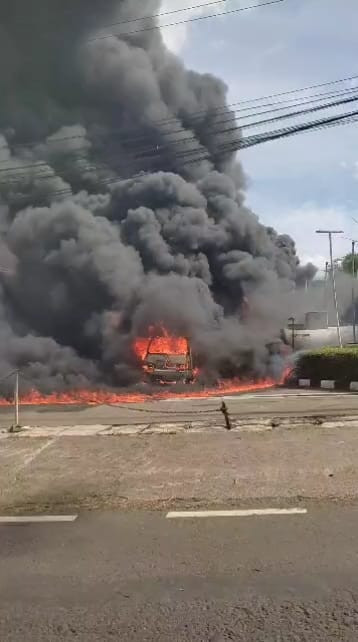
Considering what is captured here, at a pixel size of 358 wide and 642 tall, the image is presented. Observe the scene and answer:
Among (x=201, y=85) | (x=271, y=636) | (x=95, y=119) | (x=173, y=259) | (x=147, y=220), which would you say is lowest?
(x=271, y=636)

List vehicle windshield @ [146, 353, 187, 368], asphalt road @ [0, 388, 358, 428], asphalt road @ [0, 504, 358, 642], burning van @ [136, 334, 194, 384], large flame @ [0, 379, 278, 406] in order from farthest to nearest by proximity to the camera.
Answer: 1. vehicle windshield @ [146, 353, 187, 368]
2. burning van @ [136, 334, 194, 384]
3. large flame @ [0, 379, 278, 406]
4. asphalt road @ [0, 388, 358, 428]
5. asphalt road @ [0, 504, 358, 642]

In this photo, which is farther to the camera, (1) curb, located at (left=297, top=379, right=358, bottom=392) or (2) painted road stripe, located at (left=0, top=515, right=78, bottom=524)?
(1) curb, located at (left=297, top=379, right=358, bottom=392)

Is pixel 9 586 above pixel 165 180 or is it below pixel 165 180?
below

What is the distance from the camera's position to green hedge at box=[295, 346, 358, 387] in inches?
658

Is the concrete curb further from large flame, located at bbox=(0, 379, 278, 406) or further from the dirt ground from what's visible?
large flame, located at bbox=(0, 379, 278, 406)

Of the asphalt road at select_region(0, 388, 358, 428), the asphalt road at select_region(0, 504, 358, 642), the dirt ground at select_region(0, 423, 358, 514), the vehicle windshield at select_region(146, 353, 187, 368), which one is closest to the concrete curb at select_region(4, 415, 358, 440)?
the dirt ground at select_region(0, 423, 358, 514)

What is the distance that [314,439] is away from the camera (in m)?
7.92

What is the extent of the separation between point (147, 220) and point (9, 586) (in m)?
21.3

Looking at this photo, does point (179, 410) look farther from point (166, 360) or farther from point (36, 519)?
point (36, 519)

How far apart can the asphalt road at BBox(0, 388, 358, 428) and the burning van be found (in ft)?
12.1

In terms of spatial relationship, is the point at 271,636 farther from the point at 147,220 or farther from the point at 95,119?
the point at 95,119

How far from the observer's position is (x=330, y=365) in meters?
17.4

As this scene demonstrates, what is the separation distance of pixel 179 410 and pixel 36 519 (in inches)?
289

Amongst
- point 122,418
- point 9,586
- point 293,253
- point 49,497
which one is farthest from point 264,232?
point 9,586
